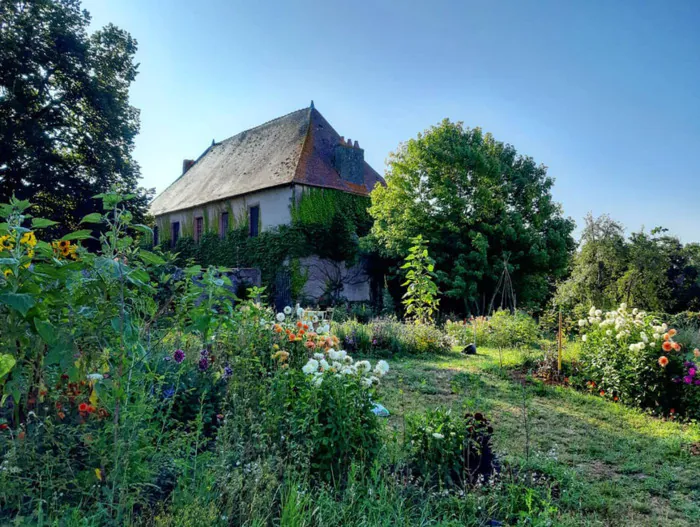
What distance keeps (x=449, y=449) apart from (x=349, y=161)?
18249 millimetres

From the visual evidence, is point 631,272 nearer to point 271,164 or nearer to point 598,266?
point 598,266

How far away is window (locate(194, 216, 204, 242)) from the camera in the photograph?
2312 cm

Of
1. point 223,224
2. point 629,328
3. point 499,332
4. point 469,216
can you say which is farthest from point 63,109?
point 629,328

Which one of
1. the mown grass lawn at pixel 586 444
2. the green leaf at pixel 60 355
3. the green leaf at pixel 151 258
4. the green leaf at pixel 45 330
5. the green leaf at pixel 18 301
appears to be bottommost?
the mown grass lawn at pixel 586 444

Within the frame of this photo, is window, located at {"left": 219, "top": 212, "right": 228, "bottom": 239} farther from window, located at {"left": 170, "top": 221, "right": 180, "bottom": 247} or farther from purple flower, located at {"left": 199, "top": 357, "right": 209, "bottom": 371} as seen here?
purple flower, located at {"left": 199, "top": 357, "right": 209, "bottom": 371}

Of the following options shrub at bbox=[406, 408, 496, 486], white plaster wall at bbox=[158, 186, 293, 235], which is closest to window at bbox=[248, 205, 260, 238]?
white plaster wall at bbox=[158, 186, 293, 235]

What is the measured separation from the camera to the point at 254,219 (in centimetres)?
2014

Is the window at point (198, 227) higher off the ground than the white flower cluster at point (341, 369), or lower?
higher

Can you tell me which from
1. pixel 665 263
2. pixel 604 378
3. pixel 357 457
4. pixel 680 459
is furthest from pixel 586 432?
pixel 665 263

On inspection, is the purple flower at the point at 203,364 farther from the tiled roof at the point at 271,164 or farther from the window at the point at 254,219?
the window at the point at 254,219

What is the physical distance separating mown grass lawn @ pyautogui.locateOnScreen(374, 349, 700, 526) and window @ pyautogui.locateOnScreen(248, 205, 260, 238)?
1362 centimetres

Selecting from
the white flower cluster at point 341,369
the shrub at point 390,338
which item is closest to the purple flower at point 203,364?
the white flower cluster at point 341,369

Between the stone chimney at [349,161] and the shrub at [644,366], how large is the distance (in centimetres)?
1500

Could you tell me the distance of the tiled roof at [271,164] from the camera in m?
19.4
